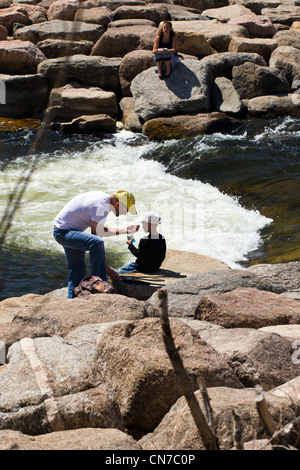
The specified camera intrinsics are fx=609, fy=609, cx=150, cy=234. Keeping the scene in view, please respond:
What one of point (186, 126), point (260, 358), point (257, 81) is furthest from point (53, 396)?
point (257, 81)

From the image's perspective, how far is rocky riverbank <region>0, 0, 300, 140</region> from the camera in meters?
14.0

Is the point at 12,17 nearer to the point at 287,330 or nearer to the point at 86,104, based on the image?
the point at 86,104

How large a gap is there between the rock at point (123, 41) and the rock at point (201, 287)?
39.8 ft

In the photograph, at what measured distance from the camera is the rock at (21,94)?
1510 cm

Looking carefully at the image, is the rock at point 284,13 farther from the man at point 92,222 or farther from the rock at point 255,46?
the man at point 92,222

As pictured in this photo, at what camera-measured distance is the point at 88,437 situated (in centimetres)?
268

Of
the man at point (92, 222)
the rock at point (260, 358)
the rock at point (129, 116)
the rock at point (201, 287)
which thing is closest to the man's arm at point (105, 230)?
the man at point (92, 222)

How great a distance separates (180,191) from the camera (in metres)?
10.9

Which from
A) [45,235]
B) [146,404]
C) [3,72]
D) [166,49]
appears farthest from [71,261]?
[3,72]

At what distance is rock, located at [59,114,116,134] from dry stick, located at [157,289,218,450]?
12.8m

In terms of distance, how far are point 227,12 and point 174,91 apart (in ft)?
29.2

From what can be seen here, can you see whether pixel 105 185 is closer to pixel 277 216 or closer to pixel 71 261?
pixel 277 216

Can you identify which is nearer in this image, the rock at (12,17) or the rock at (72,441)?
the rock at (72,441)

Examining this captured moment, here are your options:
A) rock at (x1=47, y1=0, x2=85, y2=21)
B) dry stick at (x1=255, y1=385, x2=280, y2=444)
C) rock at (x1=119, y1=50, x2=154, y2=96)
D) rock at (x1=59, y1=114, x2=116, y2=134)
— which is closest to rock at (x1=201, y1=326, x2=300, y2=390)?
dry stick at (x1=255, y1=385, x2=280, y2=444)
